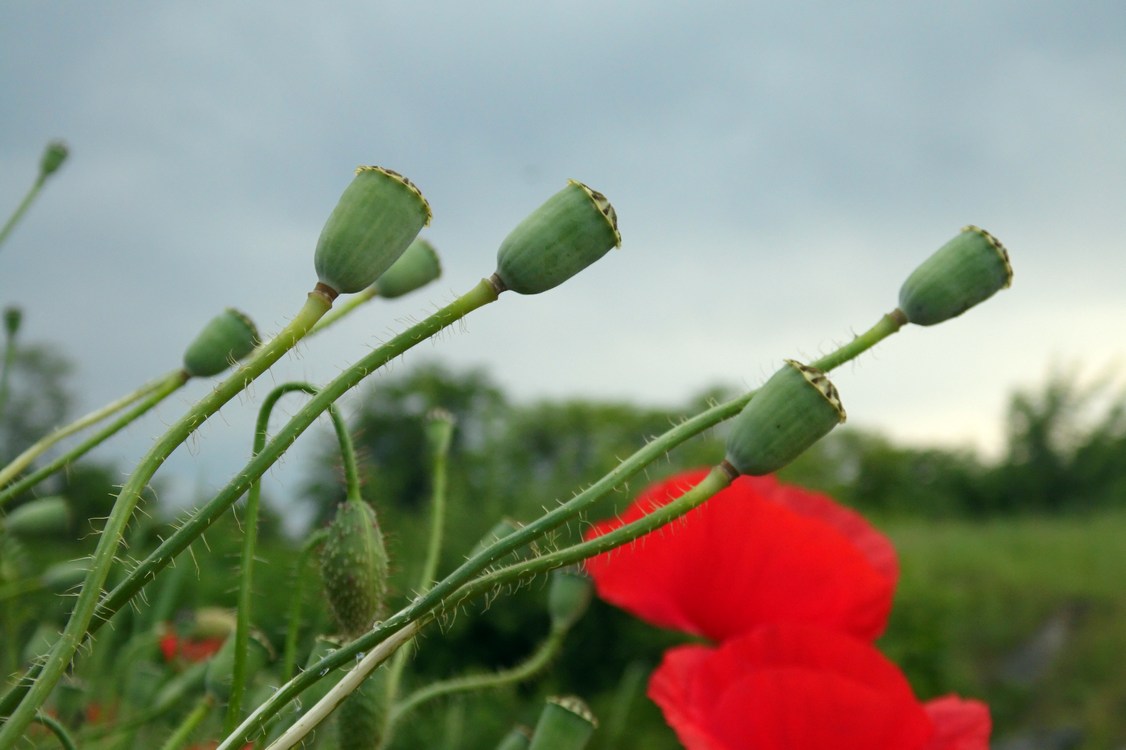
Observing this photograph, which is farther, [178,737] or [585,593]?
[585,593]

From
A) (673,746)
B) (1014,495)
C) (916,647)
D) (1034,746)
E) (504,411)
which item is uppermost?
(504,411)

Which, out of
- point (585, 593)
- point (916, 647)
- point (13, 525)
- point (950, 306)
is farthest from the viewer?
point (916, 647)

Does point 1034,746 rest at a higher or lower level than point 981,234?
lower

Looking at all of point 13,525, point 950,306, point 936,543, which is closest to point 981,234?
point 950,306

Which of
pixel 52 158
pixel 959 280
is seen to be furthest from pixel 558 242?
pixel 52 158

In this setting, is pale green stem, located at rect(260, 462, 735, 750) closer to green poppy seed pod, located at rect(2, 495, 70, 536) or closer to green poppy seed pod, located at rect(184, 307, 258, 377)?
green poppy seed pod, located at rect(184, 307, 258, 377)

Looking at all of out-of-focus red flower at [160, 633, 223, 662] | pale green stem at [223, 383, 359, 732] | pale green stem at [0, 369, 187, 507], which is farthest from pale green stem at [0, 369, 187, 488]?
out-of-focus red flower at [160, 633, 223, 662]

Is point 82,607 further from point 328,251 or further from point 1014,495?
point 1014,495

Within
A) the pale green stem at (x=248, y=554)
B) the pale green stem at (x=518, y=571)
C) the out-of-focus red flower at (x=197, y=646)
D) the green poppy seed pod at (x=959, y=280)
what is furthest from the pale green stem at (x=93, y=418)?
the out-of-focus red flower at (x=197, y=646)

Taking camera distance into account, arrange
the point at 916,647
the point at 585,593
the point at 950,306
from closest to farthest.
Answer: the point at 950,306 → the point at 585,593 → the point at 916,647
